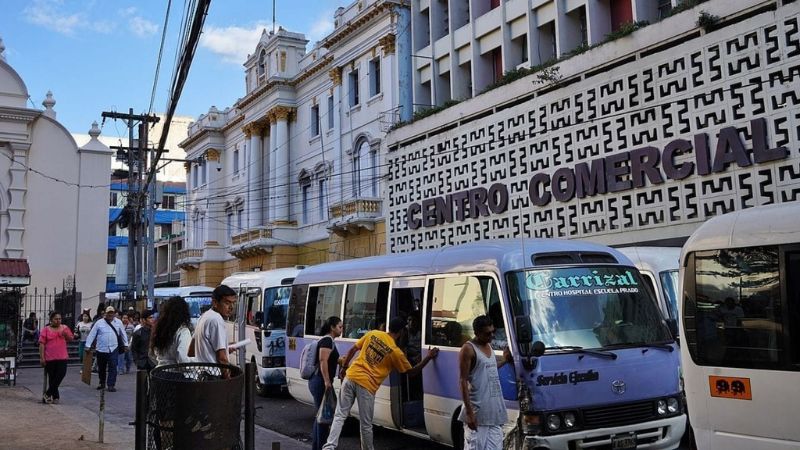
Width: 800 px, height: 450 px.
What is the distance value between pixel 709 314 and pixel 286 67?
3443 centimetres

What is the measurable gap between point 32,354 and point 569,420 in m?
21.6

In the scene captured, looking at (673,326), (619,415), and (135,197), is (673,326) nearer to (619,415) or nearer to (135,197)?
(619,415)

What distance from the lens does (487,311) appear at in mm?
8086

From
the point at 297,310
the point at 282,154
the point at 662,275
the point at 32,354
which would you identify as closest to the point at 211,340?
the point at 297,310

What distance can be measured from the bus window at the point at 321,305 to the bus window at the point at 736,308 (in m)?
5.98

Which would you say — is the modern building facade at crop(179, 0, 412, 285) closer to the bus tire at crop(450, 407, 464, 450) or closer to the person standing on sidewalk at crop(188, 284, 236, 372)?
the bus tire at crop(450, 407, 464, 450)

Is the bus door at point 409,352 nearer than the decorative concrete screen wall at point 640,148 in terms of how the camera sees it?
Yes

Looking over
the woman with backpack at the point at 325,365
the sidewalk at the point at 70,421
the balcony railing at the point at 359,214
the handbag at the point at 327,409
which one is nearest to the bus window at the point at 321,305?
the sidewalk at the point at 70,421

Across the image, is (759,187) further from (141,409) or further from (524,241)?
(141,409)

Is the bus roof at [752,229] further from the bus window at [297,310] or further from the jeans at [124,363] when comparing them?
the jeans at [124,363]

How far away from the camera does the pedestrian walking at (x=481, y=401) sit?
675cm

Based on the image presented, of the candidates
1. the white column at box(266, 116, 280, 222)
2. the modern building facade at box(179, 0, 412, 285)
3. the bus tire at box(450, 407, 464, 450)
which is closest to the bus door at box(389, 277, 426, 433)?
the bus tire at box(450, 407, 464, 450)

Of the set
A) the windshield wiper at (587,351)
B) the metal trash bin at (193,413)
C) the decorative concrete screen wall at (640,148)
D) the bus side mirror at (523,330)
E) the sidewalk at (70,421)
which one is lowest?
the sidewalk at (70,421)

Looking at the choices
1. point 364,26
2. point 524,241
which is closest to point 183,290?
point 364,26
